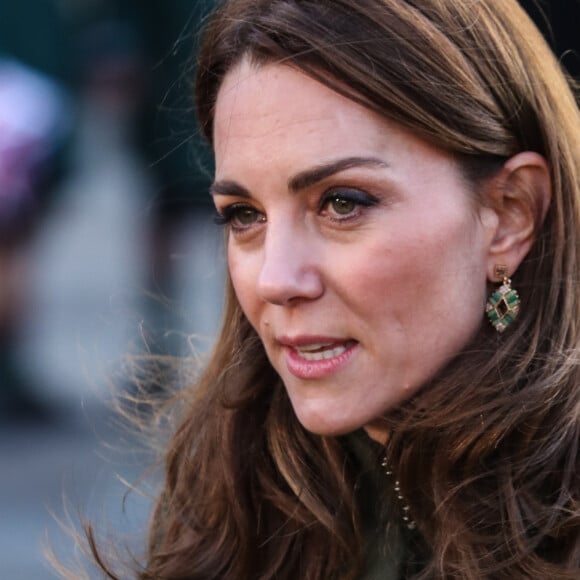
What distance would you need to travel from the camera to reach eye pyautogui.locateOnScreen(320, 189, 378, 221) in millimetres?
2689

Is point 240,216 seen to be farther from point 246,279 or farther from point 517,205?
point 517,205

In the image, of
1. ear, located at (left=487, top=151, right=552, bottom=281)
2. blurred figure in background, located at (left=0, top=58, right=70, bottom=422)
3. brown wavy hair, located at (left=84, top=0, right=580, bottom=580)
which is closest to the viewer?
brown wavy hair, located at (left=84, top=0, right=580, bottom=580)

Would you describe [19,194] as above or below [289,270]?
above

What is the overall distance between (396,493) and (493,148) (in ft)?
2.42

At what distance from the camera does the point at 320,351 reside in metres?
2.76

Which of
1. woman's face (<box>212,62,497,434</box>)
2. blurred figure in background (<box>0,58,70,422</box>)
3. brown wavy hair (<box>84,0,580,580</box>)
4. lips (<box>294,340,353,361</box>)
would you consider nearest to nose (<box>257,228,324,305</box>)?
woman's face (<box>212,62,497,434</box>)

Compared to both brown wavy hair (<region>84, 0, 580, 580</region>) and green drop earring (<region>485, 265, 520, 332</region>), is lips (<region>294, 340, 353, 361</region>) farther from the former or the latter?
green drop earring (<region>485, 265, 520, 332</region>)

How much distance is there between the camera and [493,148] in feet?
8.96

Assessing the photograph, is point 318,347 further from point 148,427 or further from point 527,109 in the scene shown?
point 148,427

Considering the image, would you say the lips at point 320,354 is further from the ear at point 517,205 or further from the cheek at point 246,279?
the ear at point 517,205

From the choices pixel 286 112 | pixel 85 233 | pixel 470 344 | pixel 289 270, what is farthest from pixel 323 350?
pixel 85 233

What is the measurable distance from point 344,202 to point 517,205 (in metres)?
0.37

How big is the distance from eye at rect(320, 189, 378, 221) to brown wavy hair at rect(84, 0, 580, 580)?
0.16 m

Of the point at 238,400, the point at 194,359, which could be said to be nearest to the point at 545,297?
the point at 238,400
